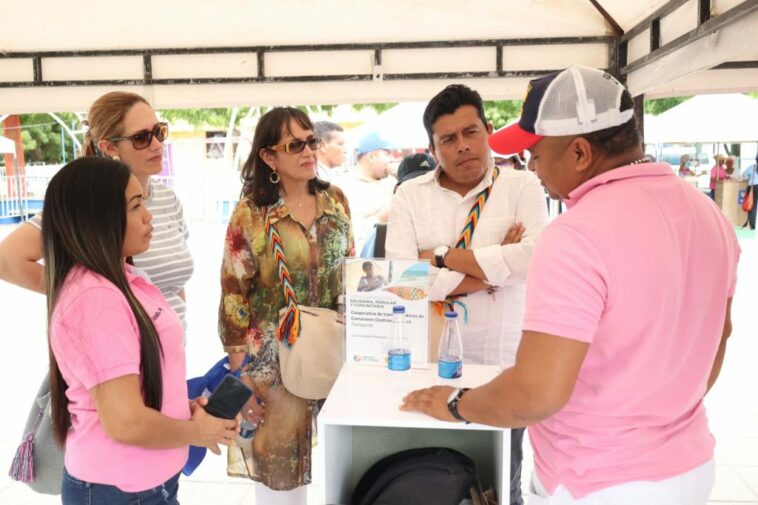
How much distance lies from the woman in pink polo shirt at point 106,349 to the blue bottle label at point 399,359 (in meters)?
0.63

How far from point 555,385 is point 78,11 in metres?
4.37

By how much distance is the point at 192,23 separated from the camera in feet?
14.9

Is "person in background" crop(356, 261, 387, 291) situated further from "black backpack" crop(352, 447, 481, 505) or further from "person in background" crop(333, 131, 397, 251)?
"person in background" crop(333, 131, 397, 251)

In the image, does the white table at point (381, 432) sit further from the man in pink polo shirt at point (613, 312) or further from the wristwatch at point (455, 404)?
the man in pink polo shirt at point (613, 312)

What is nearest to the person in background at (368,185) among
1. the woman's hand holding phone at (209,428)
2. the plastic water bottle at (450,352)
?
the plastic water bottle at (450,352)

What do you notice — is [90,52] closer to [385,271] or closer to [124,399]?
[385,271]

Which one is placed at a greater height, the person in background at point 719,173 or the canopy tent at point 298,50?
the canopy tent at point 298,50

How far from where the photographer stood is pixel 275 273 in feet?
7.86

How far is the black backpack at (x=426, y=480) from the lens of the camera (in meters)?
1.79

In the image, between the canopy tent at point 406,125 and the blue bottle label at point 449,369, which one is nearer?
the blue bottle label at point 449,369

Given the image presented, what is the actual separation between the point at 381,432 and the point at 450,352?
1.11 feet

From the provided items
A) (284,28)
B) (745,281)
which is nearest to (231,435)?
(284,28)

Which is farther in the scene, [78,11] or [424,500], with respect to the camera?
[78,11]

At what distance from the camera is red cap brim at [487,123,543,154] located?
142 cm
